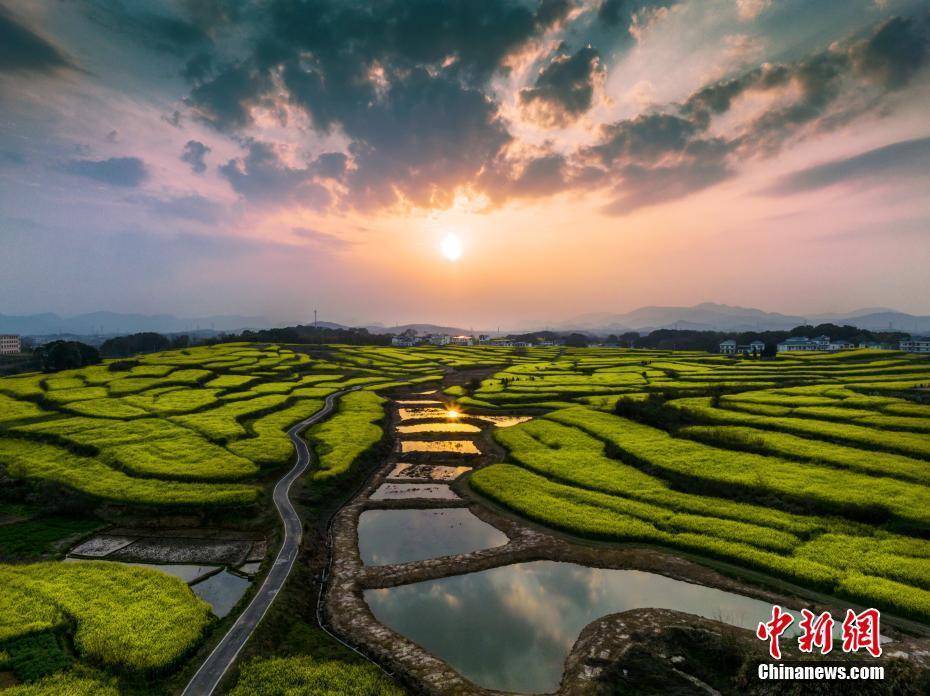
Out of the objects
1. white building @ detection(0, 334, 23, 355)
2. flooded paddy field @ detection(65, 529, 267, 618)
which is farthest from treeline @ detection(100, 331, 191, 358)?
flooded paddy field @ detection(65, 529, 267, 618)

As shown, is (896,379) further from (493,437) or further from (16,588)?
(16,588)

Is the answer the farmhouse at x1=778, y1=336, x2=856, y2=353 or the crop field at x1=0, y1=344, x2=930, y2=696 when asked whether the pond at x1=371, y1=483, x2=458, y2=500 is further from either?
the farmhouse at x1=778, y1=336, x2=856, y2=353

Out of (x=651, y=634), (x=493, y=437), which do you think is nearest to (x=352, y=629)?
(x=651, y=634)

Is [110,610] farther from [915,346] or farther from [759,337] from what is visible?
[759,337]

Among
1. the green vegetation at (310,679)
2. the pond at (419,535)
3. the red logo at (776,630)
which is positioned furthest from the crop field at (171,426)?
the red logo at (776,630)

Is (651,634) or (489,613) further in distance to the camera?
(489,613)

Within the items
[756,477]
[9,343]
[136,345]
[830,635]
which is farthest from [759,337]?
[9,343]

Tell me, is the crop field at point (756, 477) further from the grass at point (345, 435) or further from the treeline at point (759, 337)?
the treeline at point (759, 337)
